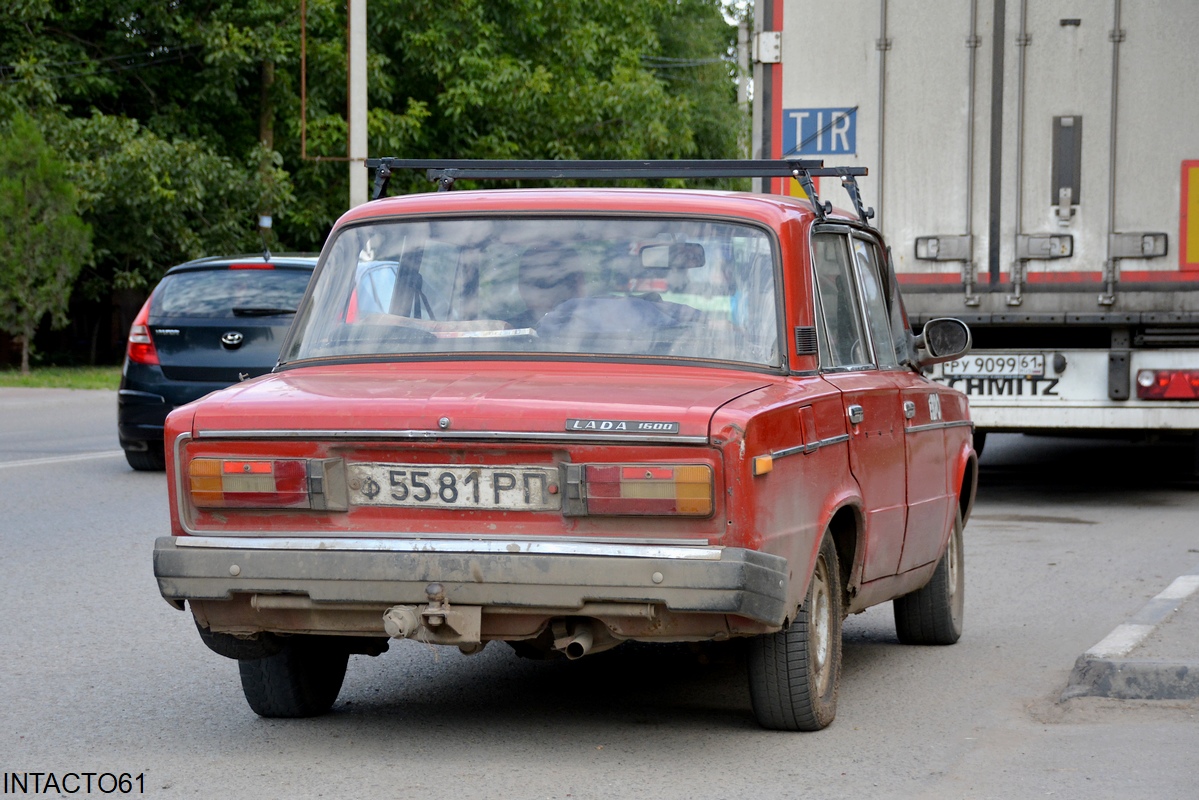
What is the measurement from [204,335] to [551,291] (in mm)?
8486

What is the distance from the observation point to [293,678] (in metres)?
5.49

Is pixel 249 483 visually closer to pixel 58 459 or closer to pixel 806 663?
pixel 806 663

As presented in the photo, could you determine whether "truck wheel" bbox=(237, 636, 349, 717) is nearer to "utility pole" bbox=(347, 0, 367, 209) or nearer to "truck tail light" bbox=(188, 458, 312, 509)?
"truck tail light" bbox=(188, 458, 312, 509)

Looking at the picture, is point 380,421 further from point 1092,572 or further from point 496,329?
point 1092,572

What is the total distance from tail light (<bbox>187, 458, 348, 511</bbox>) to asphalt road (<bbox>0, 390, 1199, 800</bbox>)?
2.41ft

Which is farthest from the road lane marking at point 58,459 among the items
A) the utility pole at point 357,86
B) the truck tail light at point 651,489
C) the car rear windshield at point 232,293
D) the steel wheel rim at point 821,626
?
the truck tail light at point 651,489

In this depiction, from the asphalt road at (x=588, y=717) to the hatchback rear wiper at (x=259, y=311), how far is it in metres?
4.48

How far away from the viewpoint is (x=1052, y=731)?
18.1ft

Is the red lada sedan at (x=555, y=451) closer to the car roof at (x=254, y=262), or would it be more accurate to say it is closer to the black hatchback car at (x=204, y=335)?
the black hatchback car at (x=204, y=335)

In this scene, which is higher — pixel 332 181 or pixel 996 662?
pixel 332 181

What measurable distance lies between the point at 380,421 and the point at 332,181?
30.7m

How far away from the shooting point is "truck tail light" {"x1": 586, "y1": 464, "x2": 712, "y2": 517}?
4.64m

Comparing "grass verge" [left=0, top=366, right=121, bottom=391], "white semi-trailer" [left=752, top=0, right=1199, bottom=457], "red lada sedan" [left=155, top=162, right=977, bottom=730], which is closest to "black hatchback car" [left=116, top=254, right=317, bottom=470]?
"white semi-trailer" [left=752, top=0, right=1199, bottom=457]

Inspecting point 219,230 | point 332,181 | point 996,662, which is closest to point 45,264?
point 219,230
